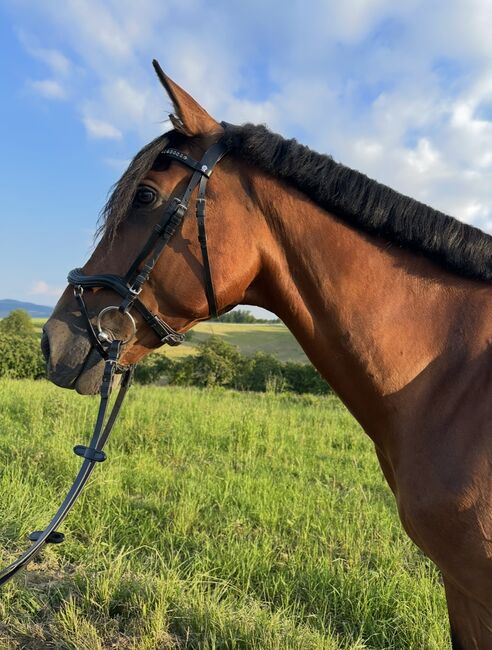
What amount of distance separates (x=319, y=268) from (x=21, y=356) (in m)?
20.7

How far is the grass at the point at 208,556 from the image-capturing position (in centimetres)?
261

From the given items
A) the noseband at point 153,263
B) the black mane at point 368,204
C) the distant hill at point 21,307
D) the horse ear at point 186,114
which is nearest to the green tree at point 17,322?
the distant hill at point 21,307

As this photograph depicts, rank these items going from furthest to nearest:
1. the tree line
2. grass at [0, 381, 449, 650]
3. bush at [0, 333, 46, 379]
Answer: the tree line, bush at [0, 333, 46, 379], grass at [0, 381, 449, 650]

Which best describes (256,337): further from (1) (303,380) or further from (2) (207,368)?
(2) (207,368)

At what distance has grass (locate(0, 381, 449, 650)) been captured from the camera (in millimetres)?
2611

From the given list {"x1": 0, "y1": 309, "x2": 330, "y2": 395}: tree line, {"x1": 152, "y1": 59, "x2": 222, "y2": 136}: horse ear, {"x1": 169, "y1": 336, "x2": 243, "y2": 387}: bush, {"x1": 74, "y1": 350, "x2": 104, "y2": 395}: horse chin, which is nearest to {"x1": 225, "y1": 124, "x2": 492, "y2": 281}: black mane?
{"x1": 152, "y1": 59, "x2": 222, "y2": 136}: horse ear

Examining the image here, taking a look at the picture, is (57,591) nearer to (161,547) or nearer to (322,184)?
(161,547)

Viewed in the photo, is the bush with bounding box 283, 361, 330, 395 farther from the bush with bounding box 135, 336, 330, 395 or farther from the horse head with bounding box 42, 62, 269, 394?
the horse head with bounding box 42, 62, 269, 394

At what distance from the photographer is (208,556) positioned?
3.30 meters

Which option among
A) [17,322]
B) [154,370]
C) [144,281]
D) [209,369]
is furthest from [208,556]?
[17,322]

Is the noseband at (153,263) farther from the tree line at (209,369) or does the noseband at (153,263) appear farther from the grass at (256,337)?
the grass at (256,337)

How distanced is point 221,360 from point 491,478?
1924 centimetres

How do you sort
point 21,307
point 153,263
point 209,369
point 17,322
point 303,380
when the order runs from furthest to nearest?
point 21,307 → point 17,322 → point 303,380 → point 209,369 → point 153,263

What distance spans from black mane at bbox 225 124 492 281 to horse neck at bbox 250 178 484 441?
0.04m
